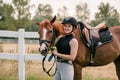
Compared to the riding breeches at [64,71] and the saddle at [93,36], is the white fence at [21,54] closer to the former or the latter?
the saddle at [93,36]

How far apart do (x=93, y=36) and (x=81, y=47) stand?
438 mm

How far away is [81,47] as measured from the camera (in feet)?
20.0

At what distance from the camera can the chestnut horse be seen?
5.04 metres

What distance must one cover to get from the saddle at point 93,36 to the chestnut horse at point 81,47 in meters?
0.07

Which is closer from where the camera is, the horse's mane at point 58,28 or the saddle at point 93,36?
the horse's mane at point 58,28

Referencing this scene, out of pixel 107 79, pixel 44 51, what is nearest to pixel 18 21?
pixel 107 79

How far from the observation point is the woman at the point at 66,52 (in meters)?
4.64

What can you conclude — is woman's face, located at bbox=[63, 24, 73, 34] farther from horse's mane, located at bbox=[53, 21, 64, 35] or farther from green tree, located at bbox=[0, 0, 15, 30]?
green tree, located at bbox=[0, 0, 15, 30]

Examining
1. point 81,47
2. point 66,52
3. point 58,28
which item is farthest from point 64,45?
point 81,47

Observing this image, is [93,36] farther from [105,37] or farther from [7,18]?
[7,18]

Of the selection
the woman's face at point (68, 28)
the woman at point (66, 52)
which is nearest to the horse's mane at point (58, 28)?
the woman at point (66, 52)

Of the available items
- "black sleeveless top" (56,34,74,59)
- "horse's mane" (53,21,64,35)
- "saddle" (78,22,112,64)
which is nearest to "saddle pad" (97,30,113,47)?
"saddle" (78,22,112,64)

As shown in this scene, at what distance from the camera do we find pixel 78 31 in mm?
6156

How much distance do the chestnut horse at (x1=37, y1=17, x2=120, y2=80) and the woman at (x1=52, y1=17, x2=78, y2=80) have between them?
0.27 meters
